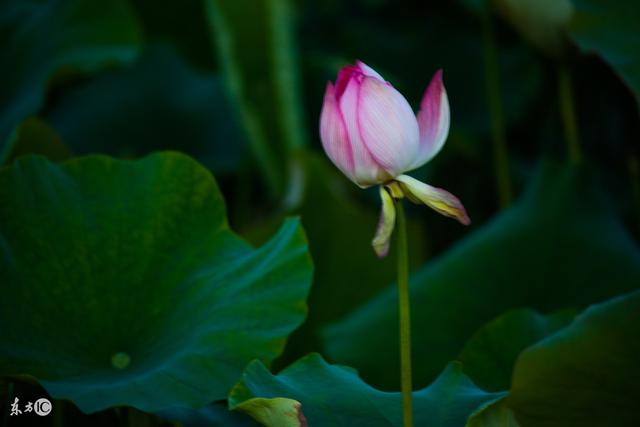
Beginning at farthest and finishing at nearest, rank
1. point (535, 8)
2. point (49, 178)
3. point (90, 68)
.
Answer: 1. point (90, 68)
2. point (535, 8)
3. point (49, 178)

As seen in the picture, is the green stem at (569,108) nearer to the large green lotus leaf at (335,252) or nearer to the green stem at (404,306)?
the large green lotus leaf at (335,252)

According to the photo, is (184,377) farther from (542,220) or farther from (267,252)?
(542,220)

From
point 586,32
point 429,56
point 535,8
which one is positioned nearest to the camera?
point 586,32

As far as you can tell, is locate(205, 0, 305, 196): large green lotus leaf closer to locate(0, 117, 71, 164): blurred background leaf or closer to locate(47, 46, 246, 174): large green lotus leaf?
locate(47, 46, 246, 174): large green lotus leaf

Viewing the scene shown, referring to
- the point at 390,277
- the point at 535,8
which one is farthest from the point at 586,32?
the point at 390,277

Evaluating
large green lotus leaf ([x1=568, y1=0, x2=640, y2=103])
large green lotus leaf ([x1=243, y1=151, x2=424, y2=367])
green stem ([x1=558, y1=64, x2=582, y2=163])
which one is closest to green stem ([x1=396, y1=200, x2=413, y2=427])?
large green lotus leaf ([x1=568, y1=0, x2=640, y2=103])

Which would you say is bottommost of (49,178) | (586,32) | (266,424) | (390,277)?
(266,424)

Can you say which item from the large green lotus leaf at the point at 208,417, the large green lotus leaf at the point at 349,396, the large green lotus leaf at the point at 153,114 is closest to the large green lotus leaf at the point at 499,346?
the large green lotus leaf at the point at 349,396
